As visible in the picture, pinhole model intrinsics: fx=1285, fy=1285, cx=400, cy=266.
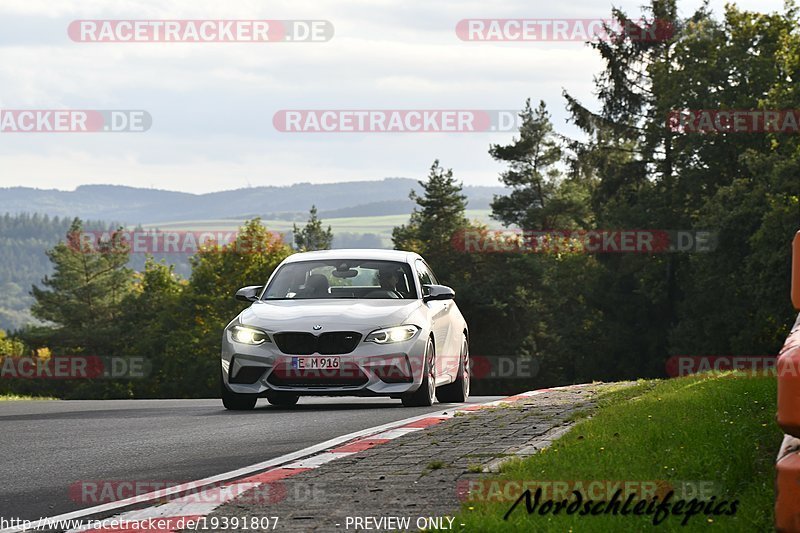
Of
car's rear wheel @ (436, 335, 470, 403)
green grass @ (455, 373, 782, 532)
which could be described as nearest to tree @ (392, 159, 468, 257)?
car's rear wheel @ (436, 335, 470, 403)

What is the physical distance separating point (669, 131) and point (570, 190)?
29.4m

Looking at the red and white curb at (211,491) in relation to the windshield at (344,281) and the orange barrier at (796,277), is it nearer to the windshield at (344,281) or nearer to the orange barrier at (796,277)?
the orange barrier at (796,277)

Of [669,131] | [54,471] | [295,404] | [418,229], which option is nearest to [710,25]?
[669,131]

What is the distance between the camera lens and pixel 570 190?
8544 centimetres

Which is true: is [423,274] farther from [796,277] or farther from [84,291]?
[84,291]

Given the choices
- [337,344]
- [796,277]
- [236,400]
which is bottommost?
[236,400]

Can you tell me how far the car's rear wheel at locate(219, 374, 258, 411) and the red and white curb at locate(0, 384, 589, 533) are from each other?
3.70 meters

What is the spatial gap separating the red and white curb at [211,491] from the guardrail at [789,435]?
3.03 m

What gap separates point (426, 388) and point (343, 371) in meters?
1.11

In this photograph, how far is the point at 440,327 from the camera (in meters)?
15.2

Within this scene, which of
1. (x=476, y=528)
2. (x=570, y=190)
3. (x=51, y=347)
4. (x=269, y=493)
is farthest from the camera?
(x=51, y=347)

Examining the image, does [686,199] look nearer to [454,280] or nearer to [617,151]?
[617,151]

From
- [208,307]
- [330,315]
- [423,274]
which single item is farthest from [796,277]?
[208,307]

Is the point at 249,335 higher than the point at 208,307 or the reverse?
higher
